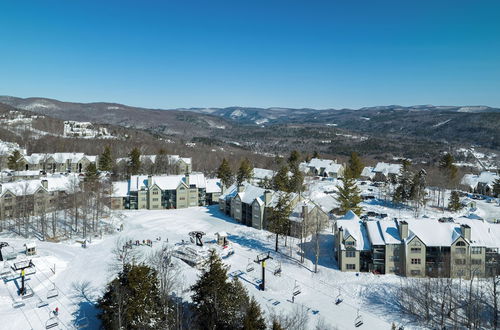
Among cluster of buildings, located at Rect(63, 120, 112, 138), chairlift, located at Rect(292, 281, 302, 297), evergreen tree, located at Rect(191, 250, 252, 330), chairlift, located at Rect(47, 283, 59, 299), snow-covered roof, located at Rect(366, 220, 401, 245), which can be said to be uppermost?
cluster of buildings, located at Rect(63, 120, 112, 138)

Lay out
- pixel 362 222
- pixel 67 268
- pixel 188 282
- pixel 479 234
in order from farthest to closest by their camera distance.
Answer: pixel 362 222
pixel 479 234
pixel 67 268
pixel 188 282

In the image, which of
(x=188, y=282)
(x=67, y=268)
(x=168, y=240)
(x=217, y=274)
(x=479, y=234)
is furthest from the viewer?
(x=168, y=240)

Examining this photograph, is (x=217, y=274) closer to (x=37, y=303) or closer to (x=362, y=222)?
(x=37, y=303)

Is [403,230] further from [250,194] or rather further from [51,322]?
[51,322]

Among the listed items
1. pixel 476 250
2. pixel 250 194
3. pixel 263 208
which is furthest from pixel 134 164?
pixel 476 250

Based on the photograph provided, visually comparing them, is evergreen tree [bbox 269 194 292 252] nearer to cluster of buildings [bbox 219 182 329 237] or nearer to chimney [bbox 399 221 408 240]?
cluster of buildings [bbox 219 182 329 237]

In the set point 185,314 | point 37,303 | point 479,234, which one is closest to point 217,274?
point 185,314

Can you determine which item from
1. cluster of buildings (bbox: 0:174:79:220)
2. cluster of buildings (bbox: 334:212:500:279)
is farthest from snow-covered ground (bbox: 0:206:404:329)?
cluster of buildings (bbox: 0:174:79:220)
